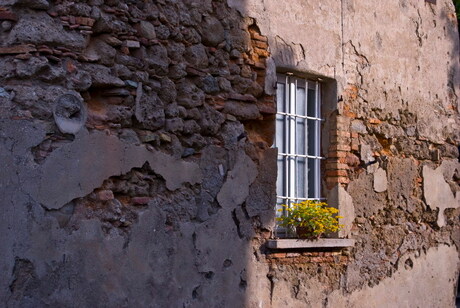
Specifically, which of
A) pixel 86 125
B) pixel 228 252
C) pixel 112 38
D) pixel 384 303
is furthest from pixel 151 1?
pixel 384 303

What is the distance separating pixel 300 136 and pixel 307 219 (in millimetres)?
917

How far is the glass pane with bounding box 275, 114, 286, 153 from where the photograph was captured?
750cm

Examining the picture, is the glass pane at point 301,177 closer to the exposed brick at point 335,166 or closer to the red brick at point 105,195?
the exposed brick at point 335,166

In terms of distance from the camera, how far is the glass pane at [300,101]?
7707 mm

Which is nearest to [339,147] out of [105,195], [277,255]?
[277,255]

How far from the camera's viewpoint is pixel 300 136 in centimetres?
773

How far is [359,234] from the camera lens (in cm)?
807

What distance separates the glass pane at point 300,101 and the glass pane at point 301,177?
1.52 feet

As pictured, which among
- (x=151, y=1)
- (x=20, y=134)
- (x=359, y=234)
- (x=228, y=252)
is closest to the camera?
(x=20, y=134)

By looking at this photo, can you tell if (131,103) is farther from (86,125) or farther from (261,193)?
(261,193)

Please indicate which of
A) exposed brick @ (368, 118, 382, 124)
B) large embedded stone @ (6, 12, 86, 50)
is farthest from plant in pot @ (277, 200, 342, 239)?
large embedded stone @ (6, 12, 86, 50)

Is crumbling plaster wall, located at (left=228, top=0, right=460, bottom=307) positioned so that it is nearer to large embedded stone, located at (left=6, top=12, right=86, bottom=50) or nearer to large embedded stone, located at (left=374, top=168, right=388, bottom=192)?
large embedded stone, located at (left=374, top=168, right=388, bottom=192)

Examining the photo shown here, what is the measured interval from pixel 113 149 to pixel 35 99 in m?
0.68

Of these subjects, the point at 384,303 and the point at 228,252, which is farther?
the point at 384,303
